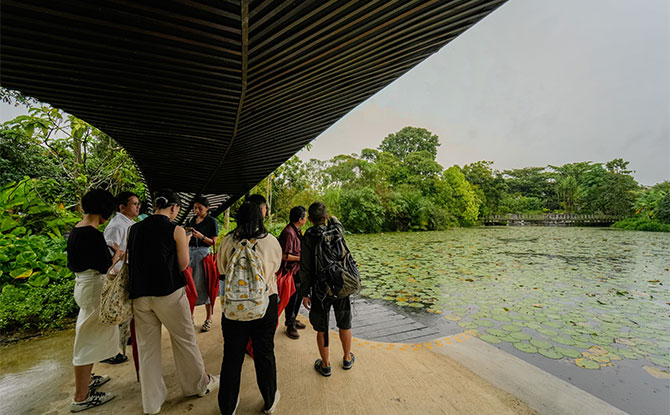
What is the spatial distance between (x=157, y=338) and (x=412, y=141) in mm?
41830

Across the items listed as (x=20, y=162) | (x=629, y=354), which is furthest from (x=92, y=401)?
(x=20, y=162)

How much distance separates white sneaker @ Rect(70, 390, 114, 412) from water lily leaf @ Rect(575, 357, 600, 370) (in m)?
4.41

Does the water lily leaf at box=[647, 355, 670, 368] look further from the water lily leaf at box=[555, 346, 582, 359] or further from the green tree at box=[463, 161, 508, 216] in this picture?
the green tree at box=[463, 161, 508, 216]

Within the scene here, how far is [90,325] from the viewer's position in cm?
190

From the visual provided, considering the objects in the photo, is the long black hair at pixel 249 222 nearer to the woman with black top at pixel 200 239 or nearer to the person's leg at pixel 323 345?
the person's leg at pixel 323 345

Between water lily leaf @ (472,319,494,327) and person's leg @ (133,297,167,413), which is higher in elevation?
person's leg @ (133,297,167,413)

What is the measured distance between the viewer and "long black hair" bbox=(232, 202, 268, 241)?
5.92ft

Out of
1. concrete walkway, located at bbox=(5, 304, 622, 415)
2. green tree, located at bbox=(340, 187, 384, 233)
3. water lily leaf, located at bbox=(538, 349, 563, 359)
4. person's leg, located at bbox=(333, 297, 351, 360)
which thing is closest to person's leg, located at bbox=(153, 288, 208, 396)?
concrete walkway, located at bbox=(5, 304, 622, 415)

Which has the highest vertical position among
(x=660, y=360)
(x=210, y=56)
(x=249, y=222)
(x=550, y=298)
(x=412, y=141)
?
(x=412, y=141)

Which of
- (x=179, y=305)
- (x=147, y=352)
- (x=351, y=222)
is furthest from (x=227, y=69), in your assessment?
(x=351, y=222)

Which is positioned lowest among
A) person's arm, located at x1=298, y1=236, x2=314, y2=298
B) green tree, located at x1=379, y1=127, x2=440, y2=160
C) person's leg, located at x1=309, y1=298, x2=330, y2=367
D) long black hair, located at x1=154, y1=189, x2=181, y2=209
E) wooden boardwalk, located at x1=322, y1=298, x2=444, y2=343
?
wooden boardwalk, located at x1=322, y1=298, x2=444, y2=343

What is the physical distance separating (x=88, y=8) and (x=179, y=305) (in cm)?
173

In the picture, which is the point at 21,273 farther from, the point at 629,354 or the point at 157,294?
the point at 629,354

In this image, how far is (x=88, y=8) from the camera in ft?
4.23
